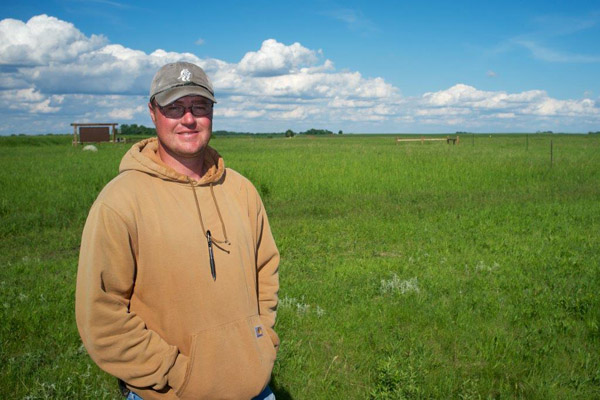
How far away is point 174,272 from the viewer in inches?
86.4

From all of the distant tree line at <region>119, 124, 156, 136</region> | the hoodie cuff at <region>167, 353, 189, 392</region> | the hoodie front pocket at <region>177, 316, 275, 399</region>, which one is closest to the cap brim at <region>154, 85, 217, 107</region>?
the hoodie front pocket at <region>177, 316, 275, 399</region>

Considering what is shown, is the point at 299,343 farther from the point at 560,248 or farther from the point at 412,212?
the point at 412,212

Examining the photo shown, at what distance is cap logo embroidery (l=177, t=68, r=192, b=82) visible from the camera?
7.53ft

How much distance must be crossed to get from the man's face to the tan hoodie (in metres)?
0.11

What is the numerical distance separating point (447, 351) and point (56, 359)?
12.4 ft

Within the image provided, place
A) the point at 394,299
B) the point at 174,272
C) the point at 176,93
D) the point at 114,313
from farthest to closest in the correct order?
the point at 394,299, the point at 176,93, the point at 174,272, the point at 114,313

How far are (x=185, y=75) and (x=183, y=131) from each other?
0.26 m

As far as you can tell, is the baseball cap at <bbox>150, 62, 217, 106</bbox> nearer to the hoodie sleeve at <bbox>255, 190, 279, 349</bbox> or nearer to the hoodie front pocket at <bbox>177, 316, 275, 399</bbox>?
the hoodie sleeve at <bbox>255, 190, 279, 349</bbox>

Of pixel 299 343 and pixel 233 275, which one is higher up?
pixel 233 275

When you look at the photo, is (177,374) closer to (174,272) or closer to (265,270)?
(174,272)

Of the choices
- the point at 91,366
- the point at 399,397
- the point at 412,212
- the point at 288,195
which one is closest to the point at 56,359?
the point at 91,366

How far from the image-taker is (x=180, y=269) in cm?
220

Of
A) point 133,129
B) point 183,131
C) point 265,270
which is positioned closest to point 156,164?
point 183,131

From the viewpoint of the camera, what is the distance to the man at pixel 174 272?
6.84ft
